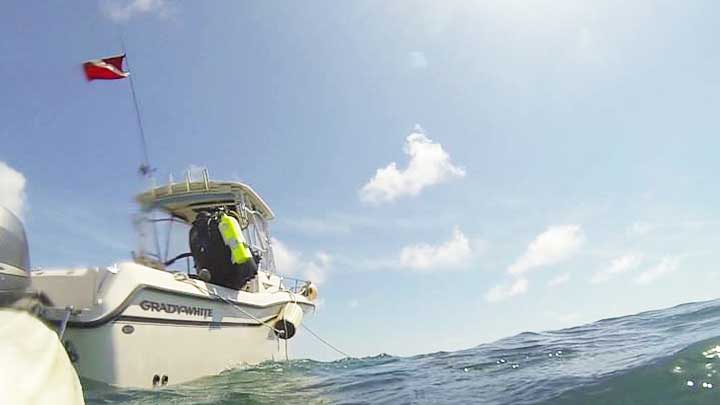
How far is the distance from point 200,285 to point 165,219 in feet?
13.1

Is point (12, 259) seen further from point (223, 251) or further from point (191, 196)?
point (191, 196)

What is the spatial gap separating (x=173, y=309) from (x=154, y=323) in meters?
0.40

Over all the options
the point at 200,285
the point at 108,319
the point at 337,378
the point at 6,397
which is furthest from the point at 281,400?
the point at 6,397

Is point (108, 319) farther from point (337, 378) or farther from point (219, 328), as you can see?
point (337, 378)

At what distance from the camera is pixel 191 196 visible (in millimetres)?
10734

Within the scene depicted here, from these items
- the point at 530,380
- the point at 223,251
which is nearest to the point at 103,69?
the point at 223,251

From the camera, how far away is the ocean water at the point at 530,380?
3.24m

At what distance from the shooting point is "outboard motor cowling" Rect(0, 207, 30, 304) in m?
2.46

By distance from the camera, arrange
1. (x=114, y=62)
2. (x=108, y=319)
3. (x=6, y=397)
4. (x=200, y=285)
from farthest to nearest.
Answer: (x=114, y=62) < (x=200, y=285) < (x=108, y=319) < (x=6, y=397)

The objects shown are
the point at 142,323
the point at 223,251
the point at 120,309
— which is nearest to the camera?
the point at 120,309

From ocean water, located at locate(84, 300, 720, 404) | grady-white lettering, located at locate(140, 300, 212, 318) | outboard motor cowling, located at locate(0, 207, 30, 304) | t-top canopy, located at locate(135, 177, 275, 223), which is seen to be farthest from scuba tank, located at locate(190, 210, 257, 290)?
outboard motor cowling, located at locate(0, 207, 30, 304)

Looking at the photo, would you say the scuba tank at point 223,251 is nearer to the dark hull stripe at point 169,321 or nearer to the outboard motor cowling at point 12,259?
the dark hull stripe at point 169,321

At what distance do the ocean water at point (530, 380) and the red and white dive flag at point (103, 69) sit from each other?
6.00 meters

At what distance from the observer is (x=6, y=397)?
1167mm
